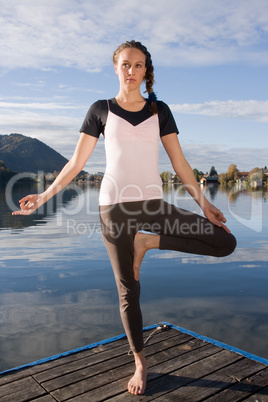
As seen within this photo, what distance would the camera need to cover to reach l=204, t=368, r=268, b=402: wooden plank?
3266 millimetres

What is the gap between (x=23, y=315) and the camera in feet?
24.4

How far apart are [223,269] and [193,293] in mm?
2444

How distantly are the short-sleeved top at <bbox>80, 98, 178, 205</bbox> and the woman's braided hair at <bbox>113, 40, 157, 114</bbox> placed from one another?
14 centimetres

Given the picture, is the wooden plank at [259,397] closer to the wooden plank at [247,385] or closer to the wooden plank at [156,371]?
the wooden plank at [247,385]

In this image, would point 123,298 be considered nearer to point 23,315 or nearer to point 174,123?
point 174,123

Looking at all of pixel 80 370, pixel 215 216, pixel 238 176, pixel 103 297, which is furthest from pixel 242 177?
pixel 215 216

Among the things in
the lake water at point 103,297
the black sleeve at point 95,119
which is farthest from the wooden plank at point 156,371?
the lake water at point 103,297

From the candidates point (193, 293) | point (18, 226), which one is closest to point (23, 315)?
point (193, 293)

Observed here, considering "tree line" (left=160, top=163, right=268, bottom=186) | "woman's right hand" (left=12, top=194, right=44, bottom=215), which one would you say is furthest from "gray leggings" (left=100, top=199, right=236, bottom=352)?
"tree line" (left=160, top=163, right=268, bottom=186)

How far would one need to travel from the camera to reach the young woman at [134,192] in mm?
3104

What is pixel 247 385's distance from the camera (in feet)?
11.3

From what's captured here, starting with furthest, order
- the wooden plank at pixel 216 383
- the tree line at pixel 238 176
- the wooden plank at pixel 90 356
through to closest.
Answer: the tree line at pixel 238 176
the wooden plank at pixel 90 356
the wooden plank at pixel 216 383

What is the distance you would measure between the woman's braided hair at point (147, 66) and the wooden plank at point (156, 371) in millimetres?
2341

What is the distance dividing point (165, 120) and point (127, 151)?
1.55ft
